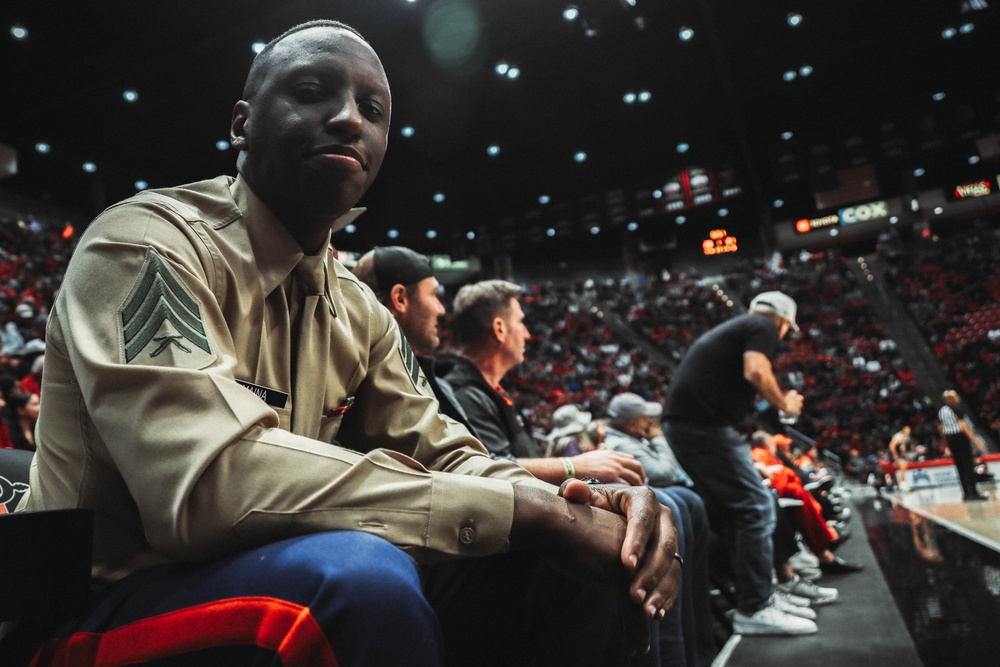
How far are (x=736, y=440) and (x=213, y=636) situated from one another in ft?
9.14

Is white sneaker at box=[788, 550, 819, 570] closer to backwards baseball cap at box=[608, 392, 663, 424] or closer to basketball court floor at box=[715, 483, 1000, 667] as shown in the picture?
basketball court floor at box=[715, 483, 1000, 667]

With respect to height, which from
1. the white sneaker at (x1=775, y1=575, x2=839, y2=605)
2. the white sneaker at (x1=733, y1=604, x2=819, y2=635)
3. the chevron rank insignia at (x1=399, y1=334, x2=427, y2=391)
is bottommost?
the white sneaker at (x1=775, y1=575, x2=839, y2=605)

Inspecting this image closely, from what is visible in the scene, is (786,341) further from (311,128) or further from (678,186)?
(311,128)

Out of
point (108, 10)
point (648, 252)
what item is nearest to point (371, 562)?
point (108, 10)

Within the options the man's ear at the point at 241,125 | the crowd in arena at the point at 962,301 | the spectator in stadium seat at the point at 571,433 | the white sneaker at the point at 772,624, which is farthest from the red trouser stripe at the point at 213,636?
the crowd in arena at the point at 962,301

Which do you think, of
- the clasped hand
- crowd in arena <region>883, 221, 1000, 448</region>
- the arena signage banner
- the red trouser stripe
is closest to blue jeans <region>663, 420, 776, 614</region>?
the clasped hand

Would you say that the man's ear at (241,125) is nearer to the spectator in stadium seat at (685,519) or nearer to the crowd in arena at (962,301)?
the spectator in stadium seat at (685,519)

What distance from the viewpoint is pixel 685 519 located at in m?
1.80

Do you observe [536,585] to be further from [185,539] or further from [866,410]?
[866,410]

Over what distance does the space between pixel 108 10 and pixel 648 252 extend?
19.2m

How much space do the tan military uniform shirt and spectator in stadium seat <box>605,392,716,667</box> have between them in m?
0.86

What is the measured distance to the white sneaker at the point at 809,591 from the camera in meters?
3.26

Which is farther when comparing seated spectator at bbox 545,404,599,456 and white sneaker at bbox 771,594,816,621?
seated spectator at bbox 545,404,599,456

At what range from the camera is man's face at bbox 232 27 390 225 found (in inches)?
36.8
